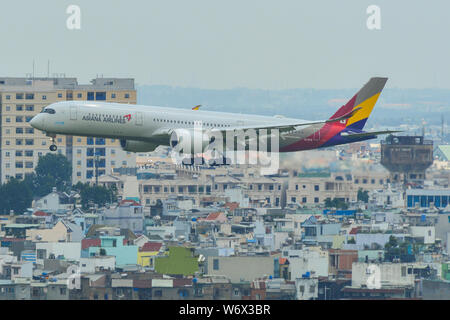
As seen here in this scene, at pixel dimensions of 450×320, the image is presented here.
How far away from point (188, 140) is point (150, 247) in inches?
1409

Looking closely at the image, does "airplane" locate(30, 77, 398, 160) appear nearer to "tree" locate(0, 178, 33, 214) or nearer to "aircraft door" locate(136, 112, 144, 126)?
"aircraft door" locate(136, 112, 144, 126)

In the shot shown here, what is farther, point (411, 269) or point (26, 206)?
point (26, 206)

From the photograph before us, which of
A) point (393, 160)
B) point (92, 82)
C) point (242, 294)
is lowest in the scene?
point (242, 294)

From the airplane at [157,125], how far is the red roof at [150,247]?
3046cm

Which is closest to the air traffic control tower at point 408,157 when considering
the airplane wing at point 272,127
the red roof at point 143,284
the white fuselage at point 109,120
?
the red roof at point 143,284

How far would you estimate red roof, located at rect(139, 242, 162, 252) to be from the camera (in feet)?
278

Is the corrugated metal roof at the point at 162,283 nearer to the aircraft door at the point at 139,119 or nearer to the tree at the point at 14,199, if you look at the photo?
the aircraft door at the point at 139,119

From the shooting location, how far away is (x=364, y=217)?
376 ft

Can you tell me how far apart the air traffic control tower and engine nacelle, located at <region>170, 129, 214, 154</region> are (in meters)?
84.2

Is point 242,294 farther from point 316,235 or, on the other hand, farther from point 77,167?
point 77,167

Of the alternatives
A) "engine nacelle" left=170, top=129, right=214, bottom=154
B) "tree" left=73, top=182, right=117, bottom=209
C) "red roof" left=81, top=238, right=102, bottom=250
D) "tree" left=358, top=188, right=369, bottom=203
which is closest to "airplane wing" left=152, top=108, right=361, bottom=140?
"engine nacelle" left=170, top=129, right=214, bottom=154

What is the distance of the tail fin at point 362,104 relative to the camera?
57906mm

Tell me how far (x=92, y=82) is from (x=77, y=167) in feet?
38.4
